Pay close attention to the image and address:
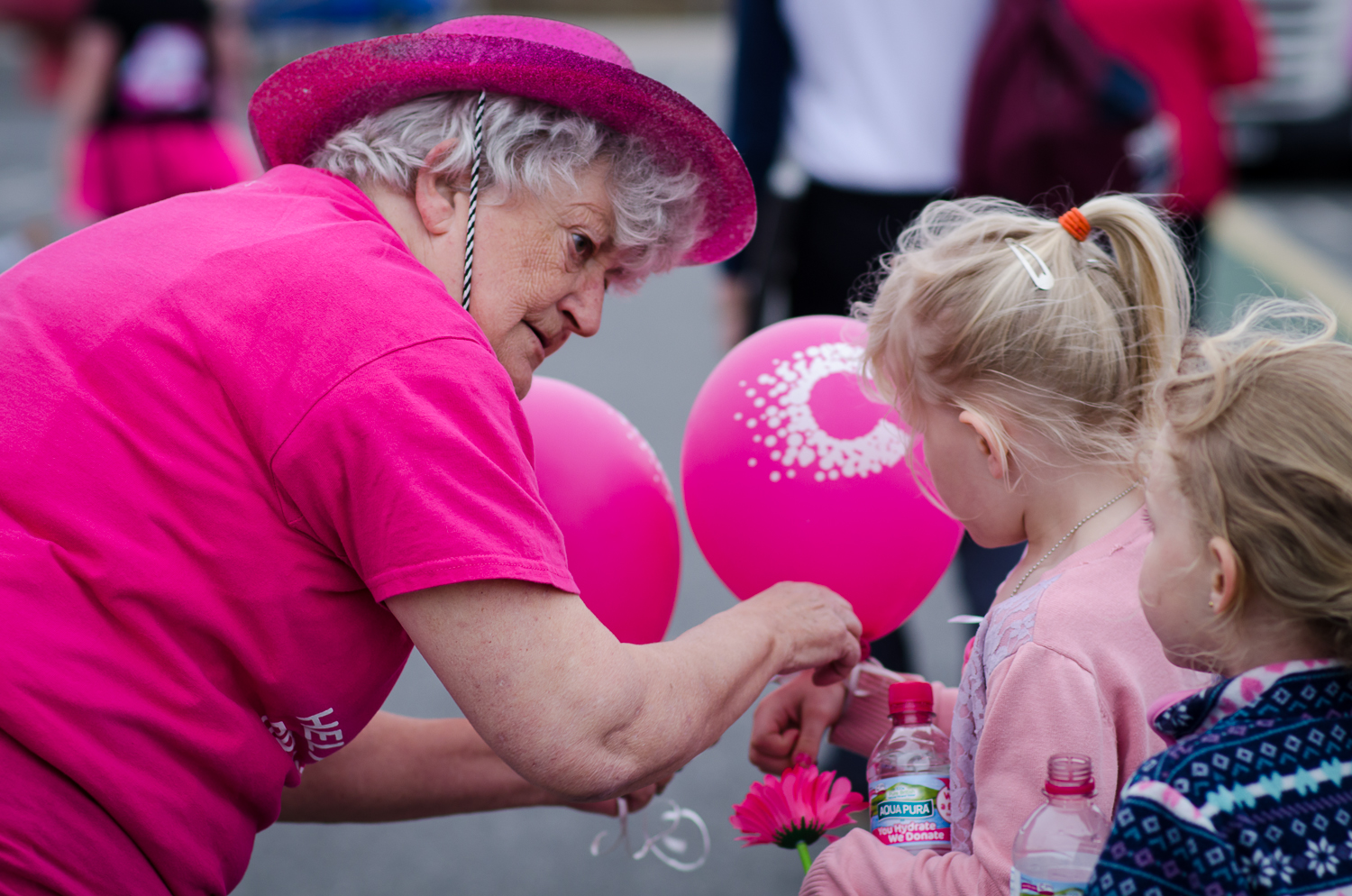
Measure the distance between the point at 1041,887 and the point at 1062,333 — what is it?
672 millimetres

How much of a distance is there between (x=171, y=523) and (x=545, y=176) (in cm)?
67

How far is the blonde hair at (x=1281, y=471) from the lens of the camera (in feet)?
3.88

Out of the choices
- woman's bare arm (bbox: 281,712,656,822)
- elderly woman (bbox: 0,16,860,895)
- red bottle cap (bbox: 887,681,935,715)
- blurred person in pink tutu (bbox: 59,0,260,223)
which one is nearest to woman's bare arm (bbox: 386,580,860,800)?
elderly woman (bbox: 0,16,860,895)

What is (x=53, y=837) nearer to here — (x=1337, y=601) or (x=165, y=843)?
(x=165, y=843)

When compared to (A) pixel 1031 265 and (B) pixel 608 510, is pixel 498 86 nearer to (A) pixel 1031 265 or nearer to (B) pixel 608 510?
(B) pixel 608 510

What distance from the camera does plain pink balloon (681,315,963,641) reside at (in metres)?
1.92

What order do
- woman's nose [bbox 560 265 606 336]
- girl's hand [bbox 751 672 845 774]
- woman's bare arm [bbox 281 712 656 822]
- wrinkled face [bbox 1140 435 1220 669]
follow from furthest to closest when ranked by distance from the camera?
woman's bare arm [bbox 281 712 656 822] < girl's hand [bbox 751 672 845 774] < woman's nose [bbox 560 265 606 336] < wrinkled face [bbox 1140 435 1220 669]

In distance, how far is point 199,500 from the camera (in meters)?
1.51

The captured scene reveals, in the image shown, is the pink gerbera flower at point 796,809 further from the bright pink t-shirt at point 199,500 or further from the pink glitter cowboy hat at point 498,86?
the pink glitter cowboy hat at point 498,86

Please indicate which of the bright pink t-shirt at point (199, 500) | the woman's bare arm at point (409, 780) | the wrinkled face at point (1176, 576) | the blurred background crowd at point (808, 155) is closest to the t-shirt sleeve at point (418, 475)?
the bright pink t-shirt at point (199, 500)

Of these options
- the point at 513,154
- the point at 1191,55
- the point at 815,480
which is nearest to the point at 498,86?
the point at 513,154

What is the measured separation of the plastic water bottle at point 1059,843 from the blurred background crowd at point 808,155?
692mm

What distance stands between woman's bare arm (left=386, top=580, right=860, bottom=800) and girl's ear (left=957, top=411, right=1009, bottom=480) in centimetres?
41

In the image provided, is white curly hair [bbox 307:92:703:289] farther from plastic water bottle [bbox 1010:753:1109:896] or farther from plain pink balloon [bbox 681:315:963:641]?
plastic water bottle [bbox 1010:753:1109:896]
